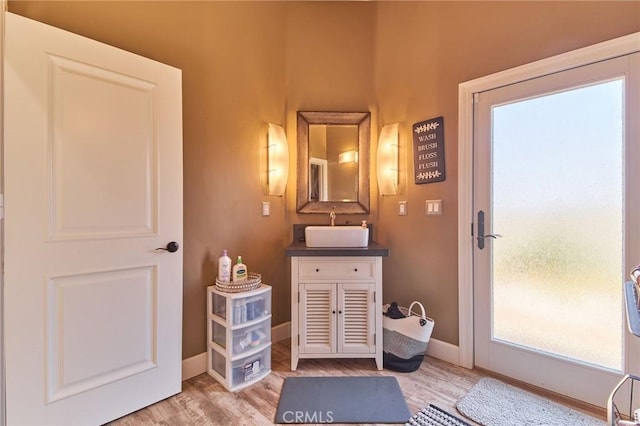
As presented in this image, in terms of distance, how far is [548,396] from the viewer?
1.71 m

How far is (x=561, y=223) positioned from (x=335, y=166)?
154cm

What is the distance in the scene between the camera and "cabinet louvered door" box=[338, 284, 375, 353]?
1.99 m

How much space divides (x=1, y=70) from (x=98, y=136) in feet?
1.29

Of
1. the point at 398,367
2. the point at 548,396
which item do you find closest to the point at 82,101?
the point at 398,367

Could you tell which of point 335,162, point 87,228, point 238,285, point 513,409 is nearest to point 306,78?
point 335,162

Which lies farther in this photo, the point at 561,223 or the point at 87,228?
the point at 561,223

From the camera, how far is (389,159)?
7.64 feet

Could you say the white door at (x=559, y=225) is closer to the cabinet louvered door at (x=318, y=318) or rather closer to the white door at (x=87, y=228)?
the cabinet louvered door at (x=318, y=318)

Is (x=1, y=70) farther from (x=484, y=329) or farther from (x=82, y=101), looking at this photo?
(x=484, y=329)

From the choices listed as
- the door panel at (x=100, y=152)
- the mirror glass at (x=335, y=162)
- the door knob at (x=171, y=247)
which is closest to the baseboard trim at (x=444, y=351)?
the mirror glass at (x=335, y=162)

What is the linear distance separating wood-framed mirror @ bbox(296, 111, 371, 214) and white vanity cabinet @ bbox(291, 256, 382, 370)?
0.61 m

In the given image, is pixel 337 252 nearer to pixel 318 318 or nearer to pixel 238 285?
pixel 318 318

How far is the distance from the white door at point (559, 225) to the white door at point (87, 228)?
197 centimetres

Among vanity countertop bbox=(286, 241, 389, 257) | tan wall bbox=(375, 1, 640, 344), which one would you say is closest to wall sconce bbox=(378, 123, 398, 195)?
tan wall bbox=(375, 1, 640, 344)
